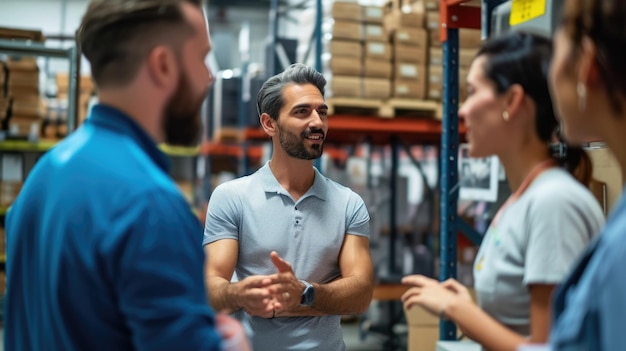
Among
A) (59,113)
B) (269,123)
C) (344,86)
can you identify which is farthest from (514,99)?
(59,113)

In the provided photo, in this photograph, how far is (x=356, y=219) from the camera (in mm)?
2678

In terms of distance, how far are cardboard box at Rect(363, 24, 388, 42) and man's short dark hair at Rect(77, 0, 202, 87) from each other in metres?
4.57

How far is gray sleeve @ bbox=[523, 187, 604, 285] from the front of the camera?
54.0 inches

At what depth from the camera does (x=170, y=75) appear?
53.2 inches

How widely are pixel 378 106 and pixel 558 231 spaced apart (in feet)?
14.3

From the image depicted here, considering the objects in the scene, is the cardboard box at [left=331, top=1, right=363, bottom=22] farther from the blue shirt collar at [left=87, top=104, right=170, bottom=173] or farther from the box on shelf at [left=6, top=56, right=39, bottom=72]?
the blue shirt collar at [left=87, top=104, right=170, bottom=173]

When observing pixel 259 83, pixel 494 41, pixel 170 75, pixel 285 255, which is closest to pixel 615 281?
pixel 494 41

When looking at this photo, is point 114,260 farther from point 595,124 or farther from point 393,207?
point 393,207

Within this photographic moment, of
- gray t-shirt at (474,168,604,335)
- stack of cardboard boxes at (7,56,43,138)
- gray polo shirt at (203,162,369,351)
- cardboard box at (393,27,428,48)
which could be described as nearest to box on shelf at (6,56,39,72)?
stack of cardboard boxes at (7,56,43,138)

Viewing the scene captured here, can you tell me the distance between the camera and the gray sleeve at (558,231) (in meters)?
1.37

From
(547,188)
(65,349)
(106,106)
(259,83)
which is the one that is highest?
(259,83)

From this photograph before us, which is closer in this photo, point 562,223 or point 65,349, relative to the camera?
point 65,349

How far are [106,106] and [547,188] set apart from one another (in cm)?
99

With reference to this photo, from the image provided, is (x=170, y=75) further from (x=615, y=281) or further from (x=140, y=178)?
(x=615, y=281)
